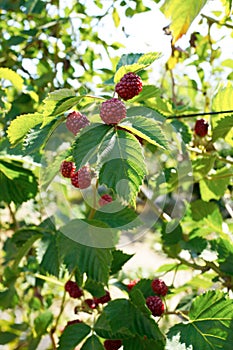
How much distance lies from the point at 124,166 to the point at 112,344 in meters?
0.38

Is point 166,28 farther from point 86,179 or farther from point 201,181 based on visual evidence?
point 86,179

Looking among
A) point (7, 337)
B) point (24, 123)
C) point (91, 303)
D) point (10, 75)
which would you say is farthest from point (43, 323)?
point (24, 123)

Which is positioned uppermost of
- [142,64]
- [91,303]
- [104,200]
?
[142,64]

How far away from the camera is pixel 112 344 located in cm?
79

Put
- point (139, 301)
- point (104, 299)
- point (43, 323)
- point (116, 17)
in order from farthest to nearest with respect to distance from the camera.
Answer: point (116, 17) < point (43, 323) < point (104, 299) < point (139, 301)

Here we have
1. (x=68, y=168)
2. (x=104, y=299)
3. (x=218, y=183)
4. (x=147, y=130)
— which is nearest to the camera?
(x=147, y=130)

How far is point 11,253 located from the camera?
4.44 ft

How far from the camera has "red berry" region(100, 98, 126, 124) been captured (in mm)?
521

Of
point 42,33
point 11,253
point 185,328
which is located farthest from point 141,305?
point 42,33

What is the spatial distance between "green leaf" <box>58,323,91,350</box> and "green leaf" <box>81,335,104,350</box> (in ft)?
0.03

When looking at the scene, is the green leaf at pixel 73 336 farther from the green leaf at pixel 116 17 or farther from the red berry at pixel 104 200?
the green leaf at pixel 116 17

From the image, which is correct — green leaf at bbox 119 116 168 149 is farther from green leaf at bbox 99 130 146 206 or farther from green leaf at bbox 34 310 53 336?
green leaf at bbox 34 310 53 336

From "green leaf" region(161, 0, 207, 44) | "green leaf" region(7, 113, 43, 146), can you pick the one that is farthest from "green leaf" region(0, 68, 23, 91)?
"green leaf" region(161, 0, 207, 44)

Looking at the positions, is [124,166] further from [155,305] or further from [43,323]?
[43,323]
